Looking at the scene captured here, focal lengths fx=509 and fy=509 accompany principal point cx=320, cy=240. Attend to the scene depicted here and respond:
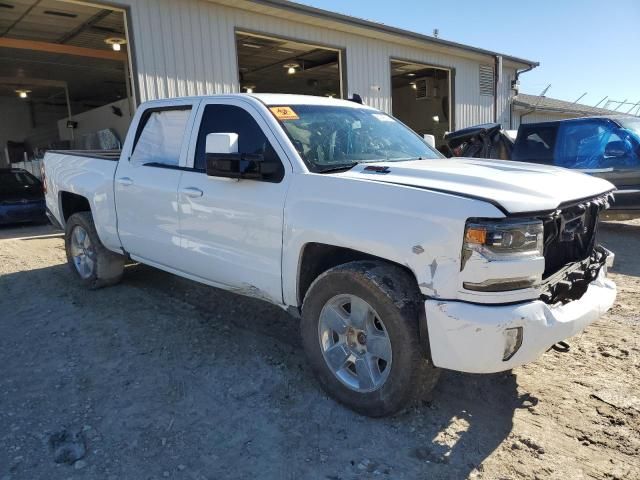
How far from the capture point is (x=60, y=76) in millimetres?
17500

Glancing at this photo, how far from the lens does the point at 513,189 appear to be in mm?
→ 2742

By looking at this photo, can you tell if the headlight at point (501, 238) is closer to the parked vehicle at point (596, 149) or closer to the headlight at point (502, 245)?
the headlight at point (502, 245)

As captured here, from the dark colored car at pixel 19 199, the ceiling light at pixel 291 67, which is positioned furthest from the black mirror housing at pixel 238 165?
the ceiling light at pixel 291 67

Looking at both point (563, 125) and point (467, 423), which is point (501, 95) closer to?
point (563, 125)

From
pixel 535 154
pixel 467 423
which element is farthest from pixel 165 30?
pixel 467 423

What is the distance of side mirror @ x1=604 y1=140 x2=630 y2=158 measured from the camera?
816cm

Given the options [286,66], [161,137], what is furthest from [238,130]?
[286,66]

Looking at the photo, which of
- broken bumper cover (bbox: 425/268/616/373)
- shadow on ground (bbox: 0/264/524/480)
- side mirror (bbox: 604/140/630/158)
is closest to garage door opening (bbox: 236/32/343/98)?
side mirror (bbox: 604/140/630/158)

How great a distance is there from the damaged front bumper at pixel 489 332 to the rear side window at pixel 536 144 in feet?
23.5

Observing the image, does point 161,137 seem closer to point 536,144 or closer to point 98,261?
point 98,261

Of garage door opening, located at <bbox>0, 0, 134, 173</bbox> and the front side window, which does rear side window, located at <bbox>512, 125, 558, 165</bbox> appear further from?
garage door opening, located at <bbox>0, 0, 134, 173</bbox>

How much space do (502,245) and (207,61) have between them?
872 centimetres

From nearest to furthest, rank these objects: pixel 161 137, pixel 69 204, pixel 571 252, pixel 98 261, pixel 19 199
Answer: pixel 571 252 → pixel 161 137 → pixel 98 261 → pixel 69 204 → pixel 19 199

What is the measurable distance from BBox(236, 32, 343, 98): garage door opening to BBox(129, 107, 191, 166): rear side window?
749 cm
